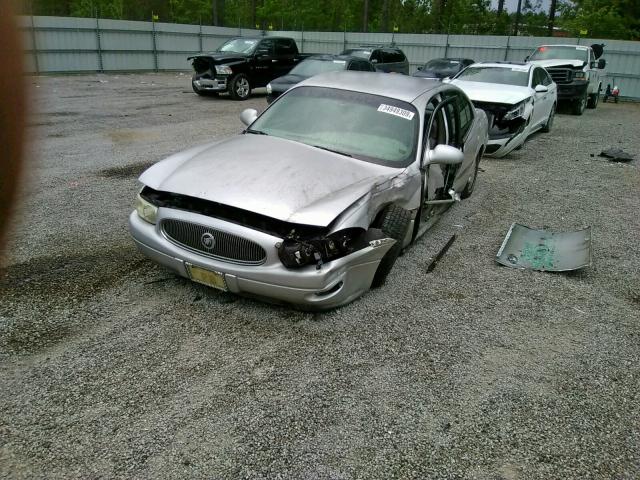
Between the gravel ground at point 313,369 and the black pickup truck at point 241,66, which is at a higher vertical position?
the black pickup truck at point 241,66

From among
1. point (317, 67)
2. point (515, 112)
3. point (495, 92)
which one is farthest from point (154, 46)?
point (515, 112)

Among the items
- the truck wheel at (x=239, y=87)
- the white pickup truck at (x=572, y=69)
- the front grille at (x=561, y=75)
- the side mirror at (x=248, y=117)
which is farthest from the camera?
the truck wheel at (x=239, y=87)

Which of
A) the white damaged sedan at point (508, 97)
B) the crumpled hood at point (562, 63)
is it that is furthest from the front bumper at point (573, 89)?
the white damaged sedan at point (508, 97)

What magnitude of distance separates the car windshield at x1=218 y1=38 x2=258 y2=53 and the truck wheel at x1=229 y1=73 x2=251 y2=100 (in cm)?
99

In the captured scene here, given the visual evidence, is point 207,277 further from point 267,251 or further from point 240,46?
point 240,46

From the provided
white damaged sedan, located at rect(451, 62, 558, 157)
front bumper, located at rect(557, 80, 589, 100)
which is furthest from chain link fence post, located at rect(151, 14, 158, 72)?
white damaged sedan, located at rect(451, 62, 558, 157)

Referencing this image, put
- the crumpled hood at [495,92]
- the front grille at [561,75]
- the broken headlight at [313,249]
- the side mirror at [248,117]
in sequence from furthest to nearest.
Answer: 1. the front grille at [561,75]
2. the crumpled hood at [495,92]
3. the side mirror at [248,117]
4. the broken headlight at [313,249]

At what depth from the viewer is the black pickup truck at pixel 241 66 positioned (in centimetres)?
1536

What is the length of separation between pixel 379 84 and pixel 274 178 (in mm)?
2036

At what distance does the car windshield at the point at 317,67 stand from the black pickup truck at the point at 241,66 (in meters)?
2.76

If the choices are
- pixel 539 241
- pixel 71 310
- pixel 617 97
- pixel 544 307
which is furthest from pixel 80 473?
pixel 617 97

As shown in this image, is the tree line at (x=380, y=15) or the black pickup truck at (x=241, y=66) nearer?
the black pickup truck at (x=241, y=66)

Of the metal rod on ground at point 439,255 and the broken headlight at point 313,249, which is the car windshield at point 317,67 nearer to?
the metal rod on ground at point 439,255

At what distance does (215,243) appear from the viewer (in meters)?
3.46
